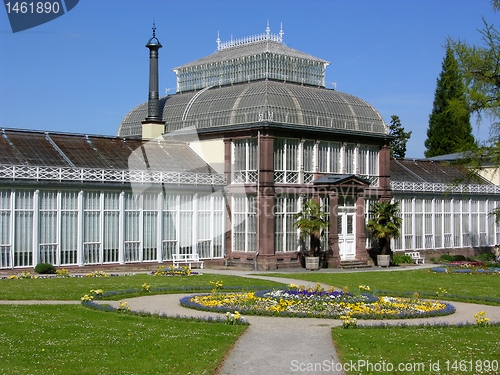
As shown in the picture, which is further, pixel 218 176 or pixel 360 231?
pixel 360 231

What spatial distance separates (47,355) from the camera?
15422 mm

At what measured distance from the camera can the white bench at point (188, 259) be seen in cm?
3912

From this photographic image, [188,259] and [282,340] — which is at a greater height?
[188,259]

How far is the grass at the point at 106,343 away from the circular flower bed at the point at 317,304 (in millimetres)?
2843

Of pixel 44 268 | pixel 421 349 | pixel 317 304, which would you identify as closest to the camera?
pixel 421 349

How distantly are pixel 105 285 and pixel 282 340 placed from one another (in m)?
12.2

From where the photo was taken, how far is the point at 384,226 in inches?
1724

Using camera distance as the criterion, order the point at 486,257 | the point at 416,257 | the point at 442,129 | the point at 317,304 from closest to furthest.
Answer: the point at 317,304 < the point at 416,257 < the point at 486,257 < the point at 442,129

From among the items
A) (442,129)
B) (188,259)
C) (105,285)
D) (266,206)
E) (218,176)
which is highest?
(442,129)

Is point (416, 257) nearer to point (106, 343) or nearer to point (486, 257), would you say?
point (486, 257)

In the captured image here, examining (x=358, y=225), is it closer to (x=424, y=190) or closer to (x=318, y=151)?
(x=318, y=151)

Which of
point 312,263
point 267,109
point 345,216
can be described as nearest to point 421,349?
point 312,263

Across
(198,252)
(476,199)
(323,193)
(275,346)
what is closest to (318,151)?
(323,193)

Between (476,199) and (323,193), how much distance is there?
17988 mm
